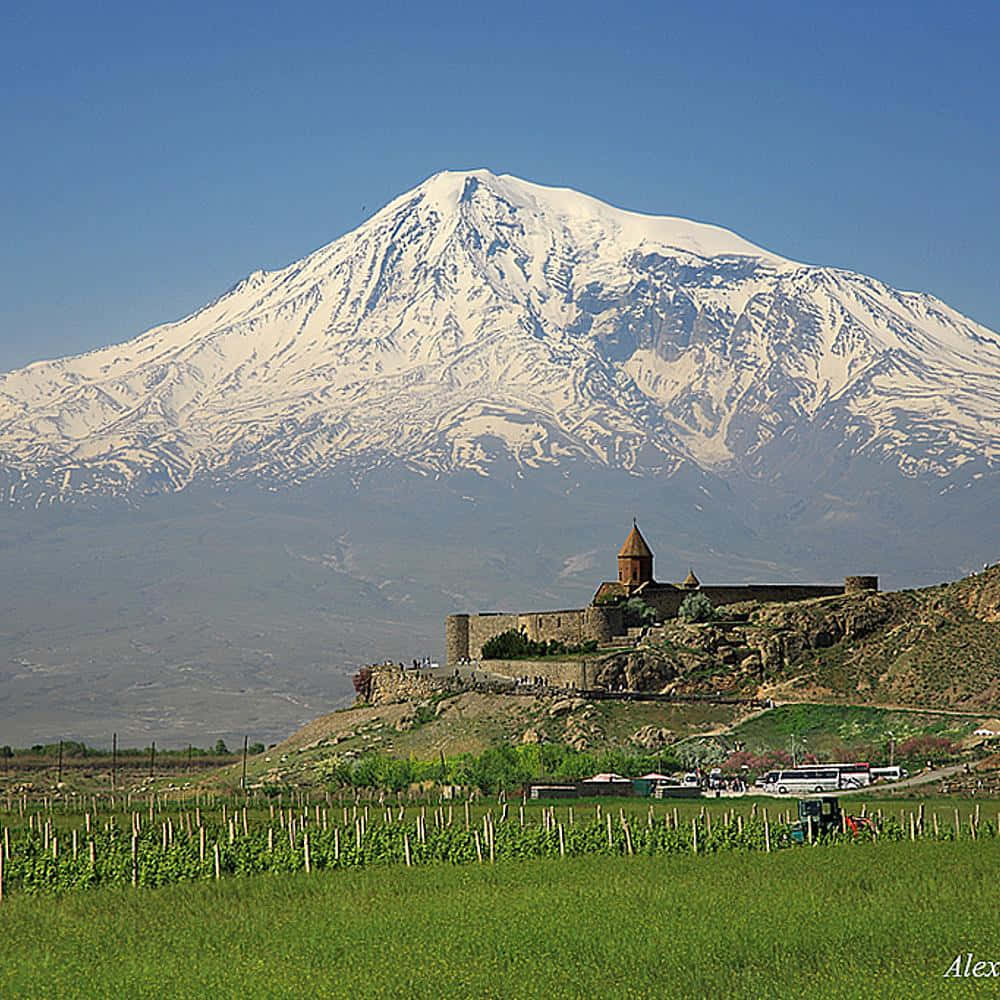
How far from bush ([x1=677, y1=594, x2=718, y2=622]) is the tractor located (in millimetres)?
45444

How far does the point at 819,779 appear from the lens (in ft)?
198

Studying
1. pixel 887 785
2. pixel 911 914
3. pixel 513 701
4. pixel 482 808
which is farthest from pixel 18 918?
pixel 513 701

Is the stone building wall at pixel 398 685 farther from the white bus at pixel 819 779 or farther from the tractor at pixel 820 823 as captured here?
the tractor at pixel 820 823

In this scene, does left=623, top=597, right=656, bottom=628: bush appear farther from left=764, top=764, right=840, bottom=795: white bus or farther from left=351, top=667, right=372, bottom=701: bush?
left=764, top=764, right=840, bottom=795: white bus

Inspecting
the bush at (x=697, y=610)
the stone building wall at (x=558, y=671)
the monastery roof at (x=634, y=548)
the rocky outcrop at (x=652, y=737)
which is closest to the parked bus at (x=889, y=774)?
the rocky outcrop at (x=652, y=737)

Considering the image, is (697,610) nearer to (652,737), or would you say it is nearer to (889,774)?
(652,737)

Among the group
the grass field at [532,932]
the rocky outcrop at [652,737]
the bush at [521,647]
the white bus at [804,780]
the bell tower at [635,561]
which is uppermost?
the bell tower at [635,561]

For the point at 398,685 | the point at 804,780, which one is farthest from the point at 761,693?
the point at 398,685

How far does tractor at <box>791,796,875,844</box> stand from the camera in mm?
42781

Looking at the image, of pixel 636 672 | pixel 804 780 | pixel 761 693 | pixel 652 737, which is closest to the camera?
pixel 804 780

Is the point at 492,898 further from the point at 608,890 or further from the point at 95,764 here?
the point at 95,764

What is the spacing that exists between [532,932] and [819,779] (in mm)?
33297

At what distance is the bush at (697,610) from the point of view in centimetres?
8976

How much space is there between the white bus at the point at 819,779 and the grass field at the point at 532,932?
21.6m
